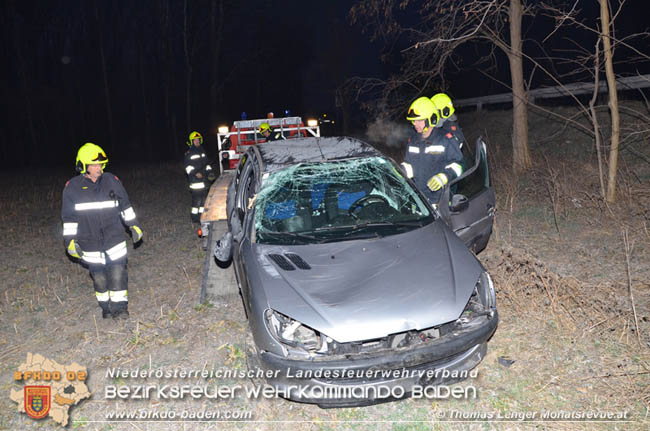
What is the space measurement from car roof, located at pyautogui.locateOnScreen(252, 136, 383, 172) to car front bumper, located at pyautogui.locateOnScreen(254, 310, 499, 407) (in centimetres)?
196

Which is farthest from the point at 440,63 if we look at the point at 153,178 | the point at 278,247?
the point at 153,178

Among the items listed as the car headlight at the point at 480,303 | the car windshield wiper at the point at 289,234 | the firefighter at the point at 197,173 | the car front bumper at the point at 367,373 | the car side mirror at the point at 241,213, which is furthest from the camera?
the firefighter at the point at 197,173

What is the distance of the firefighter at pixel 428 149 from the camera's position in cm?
549

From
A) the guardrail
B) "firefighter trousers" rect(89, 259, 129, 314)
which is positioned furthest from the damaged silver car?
the guardrail

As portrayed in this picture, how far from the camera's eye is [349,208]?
13.4 feet

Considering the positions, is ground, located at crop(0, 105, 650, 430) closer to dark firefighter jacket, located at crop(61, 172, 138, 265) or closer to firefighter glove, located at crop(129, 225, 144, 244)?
dark firefighter jacket, located at crop(61, 172, 138, 265)

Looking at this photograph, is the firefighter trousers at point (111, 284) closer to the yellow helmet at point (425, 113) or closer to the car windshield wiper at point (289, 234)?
the car windshield wiper at point (289, 234)

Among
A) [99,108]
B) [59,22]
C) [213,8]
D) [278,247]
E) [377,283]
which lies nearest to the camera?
[377,283]

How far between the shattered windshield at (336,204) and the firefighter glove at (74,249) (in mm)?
1949

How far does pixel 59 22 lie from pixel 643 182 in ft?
114

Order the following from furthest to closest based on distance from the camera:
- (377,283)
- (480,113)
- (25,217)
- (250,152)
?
(480,113), (25,217), (250,152), (377,283)

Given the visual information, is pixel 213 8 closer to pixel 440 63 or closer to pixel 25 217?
pixel 25 217

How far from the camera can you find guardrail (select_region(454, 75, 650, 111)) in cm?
875

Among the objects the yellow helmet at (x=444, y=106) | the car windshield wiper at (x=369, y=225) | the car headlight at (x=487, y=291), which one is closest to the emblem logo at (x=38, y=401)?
the car windshield wiper at (x=369, y=225)
